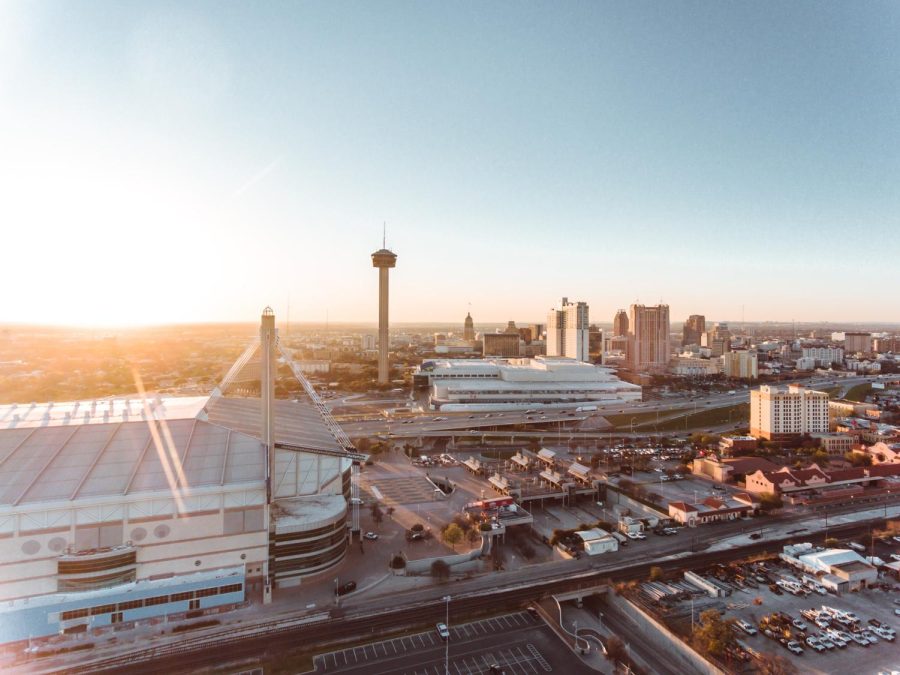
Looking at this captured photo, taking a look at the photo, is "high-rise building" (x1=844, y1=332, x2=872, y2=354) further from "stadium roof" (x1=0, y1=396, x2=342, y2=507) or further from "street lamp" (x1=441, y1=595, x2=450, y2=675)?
"stadium roof" (x1=0, y1=396, x2=342, y2=507)

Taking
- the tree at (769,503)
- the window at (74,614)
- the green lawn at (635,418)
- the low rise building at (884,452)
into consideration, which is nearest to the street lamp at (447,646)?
the window at (74,614)

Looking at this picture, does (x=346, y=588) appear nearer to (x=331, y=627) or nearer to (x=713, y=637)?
(x=331, y=627)

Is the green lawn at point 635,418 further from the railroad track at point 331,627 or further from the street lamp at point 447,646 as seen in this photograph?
the street lamp at point 447,646

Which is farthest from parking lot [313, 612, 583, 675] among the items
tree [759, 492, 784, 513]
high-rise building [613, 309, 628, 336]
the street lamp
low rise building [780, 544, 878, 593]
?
high-rise building [613, 309, 628, 336]

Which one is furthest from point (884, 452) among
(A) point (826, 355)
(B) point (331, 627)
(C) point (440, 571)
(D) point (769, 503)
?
(A) point (826, 355)

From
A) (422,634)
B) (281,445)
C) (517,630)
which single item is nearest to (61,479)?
(281,445)

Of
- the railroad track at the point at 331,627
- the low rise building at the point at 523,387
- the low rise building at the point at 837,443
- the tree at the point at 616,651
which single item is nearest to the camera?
the railroad track at the point at 331,627
